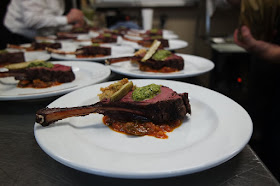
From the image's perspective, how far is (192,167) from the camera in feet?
2.35

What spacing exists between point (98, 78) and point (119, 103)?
0.61 meters

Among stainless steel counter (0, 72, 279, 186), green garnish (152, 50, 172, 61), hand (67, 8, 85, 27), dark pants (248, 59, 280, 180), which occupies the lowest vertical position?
dark pants (248, 59, 280, 180)

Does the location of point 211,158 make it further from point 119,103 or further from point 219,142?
point 119,103

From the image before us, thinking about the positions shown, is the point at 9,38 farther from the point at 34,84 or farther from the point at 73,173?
the point at 73,173

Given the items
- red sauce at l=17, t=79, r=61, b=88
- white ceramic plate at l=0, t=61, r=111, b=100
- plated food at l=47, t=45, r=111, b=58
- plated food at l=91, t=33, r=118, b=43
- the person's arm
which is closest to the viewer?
white ceramic plate at l=0, t=61, r=111, b=100

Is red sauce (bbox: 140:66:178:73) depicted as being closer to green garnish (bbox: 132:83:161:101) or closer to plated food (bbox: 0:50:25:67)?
green garnish (bbox: 132:83:161:101)

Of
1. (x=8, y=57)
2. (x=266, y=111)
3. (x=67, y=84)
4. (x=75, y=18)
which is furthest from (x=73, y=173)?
(x=75, y=18)

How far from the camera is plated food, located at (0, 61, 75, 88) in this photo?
1744 millimetres

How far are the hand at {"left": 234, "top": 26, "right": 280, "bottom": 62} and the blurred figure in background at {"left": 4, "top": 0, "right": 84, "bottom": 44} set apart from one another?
386 cm

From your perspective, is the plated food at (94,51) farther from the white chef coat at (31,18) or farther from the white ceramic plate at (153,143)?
the white chef coat at (31,18)

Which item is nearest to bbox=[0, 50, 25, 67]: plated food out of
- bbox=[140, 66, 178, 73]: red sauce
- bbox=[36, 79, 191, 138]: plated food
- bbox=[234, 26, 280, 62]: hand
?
bbox=[140, 66, 178, 73]: red sauce

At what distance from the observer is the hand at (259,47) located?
2680 millimetres

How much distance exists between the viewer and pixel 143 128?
111cm

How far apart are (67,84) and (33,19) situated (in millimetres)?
3737
